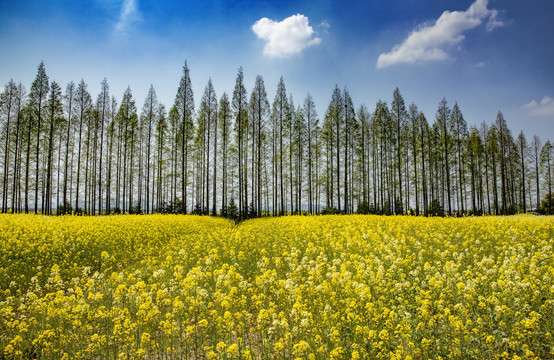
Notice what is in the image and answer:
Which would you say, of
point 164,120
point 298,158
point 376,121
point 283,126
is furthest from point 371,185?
point 164,120

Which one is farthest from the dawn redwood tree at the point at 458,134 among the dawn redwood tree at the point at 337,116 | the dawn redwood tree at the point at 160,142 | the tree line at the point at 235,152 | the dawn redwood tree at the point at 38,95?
the dawn redwood tree at the point at 38,95

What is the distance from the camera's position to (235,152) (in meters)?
33.4

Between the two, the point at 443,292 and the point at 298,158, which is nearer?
the point at 443,292

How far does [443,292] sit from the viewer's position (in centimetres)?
407

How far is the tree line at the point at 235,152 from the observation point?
30234 millimetres

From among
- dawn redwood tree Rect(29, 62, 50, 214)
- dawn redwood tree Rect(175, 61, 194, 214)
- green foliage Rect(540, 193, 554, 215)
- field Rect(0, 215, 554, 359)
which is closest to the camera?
field Rect(0, 215, 554, 359)

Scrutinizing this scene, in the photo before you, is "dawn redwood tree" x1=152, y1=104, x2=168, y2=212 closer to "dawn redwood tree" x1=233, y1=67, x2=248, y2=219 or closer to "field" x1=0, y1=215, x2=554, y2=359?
"dawn redwood tree" x1=233, y1=67, x2=248, y2=219

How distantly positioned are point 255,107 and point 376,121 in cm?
1724

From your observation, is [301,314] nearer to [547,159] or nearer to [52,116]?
[52,116]

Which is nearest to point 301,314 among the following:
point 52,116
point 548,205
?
point 52,116

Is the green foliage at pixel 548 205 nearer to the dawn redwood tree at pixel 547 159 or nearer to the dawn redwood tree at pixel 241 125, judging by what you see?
the dawn redwood tree at pixel 547 159

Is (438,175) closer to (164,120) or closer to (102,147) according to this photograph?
(164,120)

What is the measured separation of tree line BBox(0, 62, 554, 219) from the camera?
30.2 metres

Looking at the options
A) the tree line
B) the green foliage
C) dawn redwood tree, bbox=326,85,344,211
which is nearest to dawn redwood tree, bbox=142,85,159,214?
the tree line
